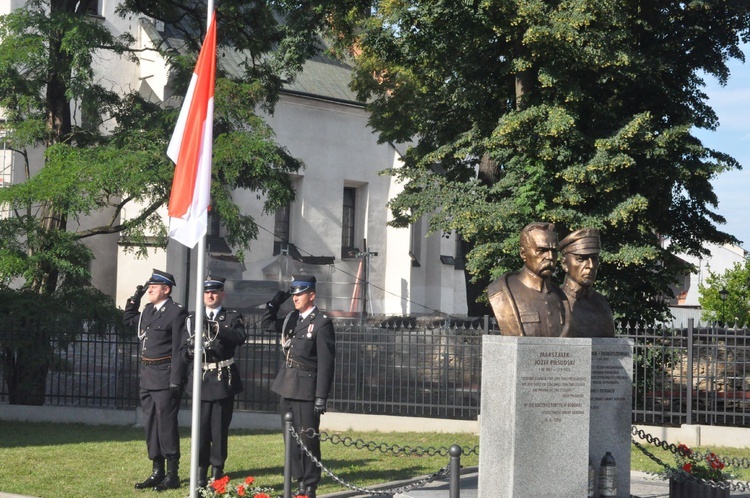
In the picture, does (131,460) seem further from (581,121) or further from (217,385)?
(581,121)

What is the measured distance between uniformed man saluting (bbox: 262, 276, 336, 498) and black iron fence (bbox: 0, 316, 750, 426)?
631cm

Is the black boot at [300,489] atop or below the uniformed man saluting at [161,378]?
below

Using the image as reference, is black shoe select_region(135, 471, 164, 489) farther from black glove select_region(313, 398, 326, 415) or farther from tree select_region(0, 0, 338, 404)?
tree select_region(0, 0, 338, 404)

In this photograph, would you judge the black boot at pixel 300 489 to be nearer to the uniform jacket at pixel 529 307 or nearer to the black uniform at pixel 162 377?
the black uniform at pixel 162 377

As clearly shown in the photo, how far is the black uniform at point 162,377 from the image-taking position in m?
10.3

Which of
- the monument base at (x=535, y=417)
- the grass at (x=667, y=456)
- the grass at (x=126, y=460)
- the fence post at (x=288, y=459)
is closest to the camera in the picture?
the monument base at (x=535, y=417)

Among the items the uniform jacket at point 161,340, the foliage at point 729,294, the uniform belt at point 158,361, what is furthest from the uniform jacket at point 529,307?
the foliage at point 729,294

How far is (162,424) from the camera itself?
34.1ft

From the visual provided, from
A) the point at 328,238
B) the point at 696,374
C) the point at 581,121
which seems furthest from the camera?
the point at 328,238

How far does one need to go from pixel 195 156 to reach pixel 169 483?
348cm

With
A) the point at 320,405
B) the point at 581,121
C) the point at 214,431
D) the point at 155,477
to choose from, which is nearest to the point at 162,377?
the point at 214,431

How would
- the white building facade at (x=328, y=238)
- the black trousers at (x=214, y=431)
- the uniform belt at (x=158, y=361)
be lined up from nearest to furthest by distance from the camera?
the black trousers at (x=214, y=431) → the uniform belt at (x=158, y=361) → the white building facade at (x=328, y=238)

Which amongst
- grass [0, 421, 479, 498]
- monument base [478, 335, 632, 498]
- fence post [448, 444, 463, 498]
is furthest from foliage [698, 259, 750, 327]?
fence post [448, 444, 463, 498]

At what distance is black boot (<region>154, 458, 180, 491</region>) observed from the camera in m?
10.4
